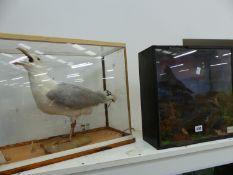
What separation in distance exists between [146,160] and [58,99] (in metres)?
0.32

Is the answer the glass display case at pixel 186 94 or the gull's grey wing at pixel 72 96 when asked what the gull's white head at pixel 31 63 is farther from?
the glass display case at pixel 186 94

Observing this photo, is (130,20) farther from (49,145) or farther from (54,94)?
(49,145)

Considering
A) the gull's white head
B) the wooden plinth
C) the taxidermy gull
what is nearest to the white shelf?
the wooden plinth

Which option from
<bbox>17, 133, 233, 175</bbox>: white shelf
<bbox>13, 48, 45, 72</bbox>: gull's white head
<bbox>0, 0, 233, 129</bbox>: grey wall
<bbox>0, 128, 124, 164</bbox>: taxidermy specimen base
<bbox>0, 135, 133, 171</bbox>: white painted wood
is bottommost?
<bbox>17, 133, 233, 175</bbox>: white shelf

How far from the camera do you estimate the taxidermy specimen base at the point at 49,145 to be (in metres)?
0.64

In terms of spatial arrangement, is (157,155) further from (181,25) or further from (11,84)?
(181,25)

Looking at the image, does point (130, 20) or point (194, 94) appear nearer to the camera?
point (194, 94)

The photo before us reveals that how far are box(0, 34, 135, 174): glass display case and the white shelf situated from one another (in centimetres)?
5

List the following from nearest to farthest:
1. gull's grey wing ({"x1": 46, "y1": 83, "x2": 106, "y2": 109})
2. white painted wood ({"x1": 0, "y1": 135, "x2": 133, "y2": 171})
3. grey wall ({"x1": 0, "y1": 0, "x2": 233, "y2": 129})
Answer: white painted wood ({"x1": 0, "y1": 135, "x2": 133, "y2": 171}) < gull's grey wing ({"x1": 46, "y1": 83, "x2": 106, "y2": 109}) < grey wall ({"x1": 0, "y1": 0, "x2": 233, "y2": 129})

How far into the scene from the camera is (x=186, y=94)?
724 millimetres

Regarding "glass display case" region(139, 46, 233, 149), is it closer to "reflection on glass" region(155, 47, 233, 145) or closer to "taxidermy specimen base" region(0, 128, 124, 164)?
"reflection on glass" region(155, 47, 233, 145)

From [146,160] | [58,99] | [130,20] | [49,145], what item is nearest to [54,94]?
[58,99]

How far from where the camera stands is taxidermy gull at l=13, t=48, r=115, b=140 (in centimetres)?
67

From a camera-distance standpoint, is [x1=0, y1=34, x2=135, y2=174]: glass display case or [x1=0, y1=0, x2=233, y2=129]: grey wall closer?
[x1=0, y1=34, x2=135, y2=174]: glass display case
